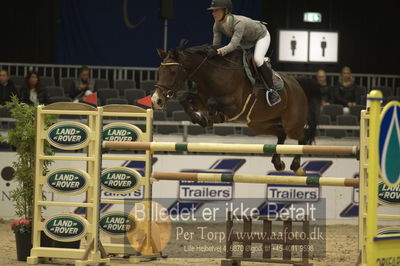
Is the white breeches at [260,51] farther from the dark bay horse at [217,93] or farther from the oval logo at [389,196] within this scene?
the oval logo at [389,196]

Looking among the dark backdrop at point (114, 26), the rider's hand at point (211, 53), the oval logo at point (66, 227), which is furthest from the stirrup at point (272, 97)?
the dark backdrop at point (114, 26)

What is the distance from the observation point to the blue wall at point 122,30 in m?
14.3

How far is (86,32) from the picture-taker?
47.0ft

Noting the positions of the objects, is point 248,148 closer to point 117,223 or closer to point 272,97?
point 272,97

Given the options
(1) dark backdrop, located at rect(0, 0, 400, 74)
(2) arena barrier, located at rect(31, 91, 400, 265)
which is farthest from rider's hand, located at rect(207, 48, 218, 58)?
(1) dark backdrop, located at rect(0, 0, 400, 74)

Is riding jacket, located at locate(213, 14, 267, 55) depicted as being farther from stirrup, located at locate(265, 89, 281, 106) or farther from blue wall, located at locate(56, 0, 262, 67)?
blue wall, located at locate(56, 0, 262, 67)

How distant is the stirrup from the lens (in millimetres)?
6977

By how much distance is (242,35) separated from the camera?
22.4ft

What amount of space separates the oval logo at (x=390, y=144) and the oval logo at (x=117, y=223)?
2.99 metres

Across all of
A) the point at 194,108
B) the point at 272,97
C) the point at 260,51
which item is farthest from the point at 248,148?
the point at 260,51

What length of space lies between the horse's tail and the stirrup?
0.83m

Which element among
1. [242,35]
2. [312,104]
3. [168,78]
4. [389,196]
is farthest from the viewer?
[312,104]

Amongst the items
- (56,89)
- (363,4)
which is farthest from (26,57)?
(363,4)

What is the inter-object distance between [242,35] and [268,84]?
0.53 metres
